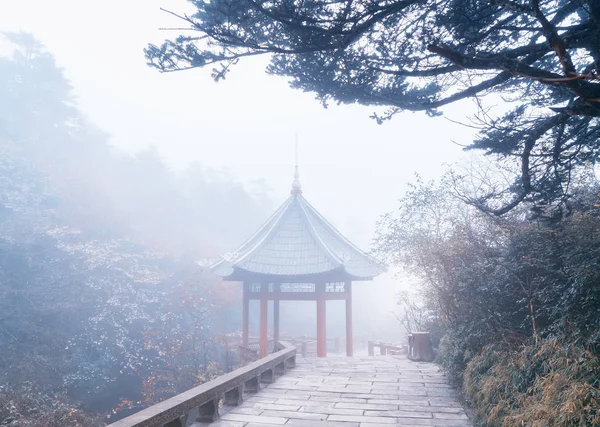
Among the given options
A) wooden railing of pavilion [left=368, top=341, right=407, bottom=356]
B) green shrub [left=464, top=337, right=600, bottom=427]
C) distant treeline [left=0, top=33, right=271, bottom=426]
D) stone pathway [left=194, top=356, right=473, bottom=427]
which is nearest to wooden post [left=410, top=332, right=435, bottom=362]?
stone pathway [left=194, top=356, right=473, bottom=427]

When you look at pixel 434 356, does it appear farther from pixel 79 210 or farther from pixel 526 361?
pixel 79 210

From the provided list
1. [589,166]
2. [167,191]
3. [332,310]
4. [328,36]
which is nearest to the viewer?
[328,36]

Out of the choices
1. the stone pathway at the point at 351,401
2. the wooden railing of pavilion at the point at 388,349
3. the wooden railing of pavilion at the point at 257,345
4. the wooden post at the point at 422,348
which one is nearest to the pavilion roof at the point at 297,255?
the wooden railing of pavilion at the point at 257,345

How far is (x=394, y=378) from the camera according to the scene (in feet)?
23.2

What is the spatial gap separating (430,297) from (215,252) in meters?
14.6

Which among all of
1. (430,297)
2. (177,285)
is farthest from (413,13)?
(177,285)

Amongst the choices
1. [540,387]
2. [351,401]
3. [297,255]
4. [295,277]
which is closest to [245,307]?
[295,277]

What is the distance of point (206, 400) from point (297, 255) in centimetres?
828

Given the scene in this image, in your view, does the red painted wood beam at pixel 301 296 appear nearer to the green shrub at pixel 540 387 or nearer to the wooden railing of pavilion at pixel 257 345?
the wooden railing of pavilion at pixel 257 345

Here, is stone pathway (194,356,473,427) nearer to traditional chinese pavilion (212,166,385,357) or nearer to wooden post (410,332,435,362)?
wooden post (410,332,435,362)

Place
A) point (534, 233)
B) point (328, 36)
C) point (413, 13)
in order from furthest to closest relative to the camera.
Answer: point (534, 233)
point (413, 13)
point (328, 36)

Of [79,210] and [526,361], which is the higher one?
[79,210]

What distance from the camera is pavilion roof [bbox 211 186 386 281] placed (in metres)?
11.8

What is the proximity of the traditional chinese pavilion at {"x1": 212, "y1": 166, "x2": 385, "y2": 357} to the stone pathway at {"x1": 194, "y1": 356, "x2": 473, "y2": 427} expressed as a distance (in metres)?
3.98
